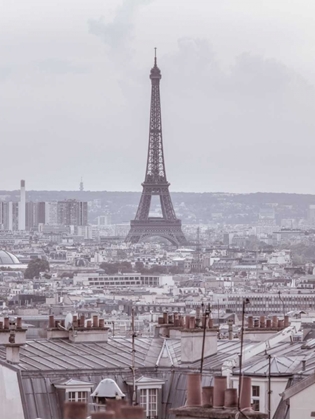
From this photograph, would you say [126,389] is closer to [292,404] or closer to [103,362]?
[103,362]

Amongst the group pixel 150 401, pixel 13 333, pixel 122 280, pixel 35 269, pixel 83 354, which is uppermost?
pixel 35 269

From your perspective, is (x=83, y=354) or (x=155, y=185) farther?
(x=155, y=185)

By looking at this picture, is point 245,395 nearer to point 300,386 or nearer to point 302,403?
point 302,403

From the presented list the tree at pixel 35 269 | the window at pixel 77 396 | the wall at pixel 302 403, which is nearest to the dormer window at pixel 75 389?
the window at pixel 77 396

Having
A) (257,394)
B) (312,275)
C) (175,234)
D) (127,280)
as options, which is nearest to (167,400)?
(257,394)

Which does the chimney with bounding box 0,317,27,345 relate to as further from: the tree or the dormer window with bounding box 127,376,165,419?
the tree

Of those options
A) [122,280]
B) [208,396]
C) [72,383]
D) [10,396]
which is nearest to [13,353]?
[72,383]
